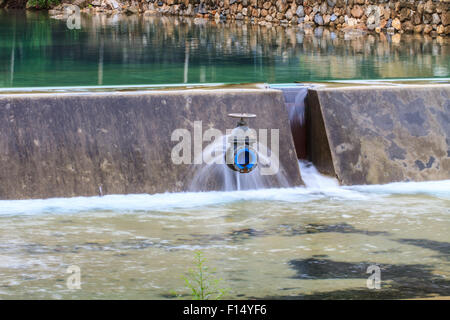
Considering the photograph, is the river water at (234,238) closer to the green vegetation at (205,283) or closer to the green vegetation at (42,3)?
the green vegetation at (205,283)

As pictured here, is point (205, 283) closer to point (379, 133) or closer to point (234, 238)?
point (234, 238)

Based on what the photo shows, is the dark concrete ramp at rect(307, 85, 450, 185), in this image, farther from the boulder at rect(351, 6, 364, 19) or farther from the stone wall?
the boulder at rect(351, 6, 364, 19)

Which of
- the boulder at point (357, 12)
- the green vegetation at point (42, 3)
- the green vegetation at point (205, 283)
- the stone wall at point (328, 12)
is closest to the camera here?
the green vegetation at point (205, 283)

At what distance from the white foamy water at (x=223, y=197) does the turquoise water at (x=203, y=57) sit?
230 centimetres

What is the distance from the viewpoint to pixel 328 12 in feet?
73.5

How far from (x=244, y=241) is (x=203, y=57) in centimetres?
690

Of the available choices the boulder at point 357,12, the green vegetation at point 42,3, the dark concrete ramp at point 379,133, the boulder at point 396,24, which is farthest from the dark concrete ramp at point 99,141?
the green vegetation at point 42,3

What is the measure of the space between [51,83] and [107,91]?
1942 millimetres

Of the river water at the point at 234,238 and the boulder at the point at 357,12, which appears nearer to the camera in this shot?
the river water at the point at 234,238

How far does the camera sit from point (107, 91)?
6805mm

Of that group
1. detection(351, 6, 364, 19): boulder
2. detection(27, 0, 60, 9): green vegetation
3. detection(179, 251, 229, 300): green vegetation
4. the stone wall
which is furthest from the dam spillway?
detection(27, 0, 60, 9): green vegetation

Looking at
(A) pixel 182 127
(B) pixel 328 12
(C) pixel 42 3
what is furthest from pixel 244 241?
(C) pixel 42 3

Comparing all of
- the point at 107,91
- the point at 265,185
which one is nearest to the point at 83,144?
the point at 107,91

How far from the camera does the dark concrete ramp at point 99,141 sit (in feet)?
20.7
